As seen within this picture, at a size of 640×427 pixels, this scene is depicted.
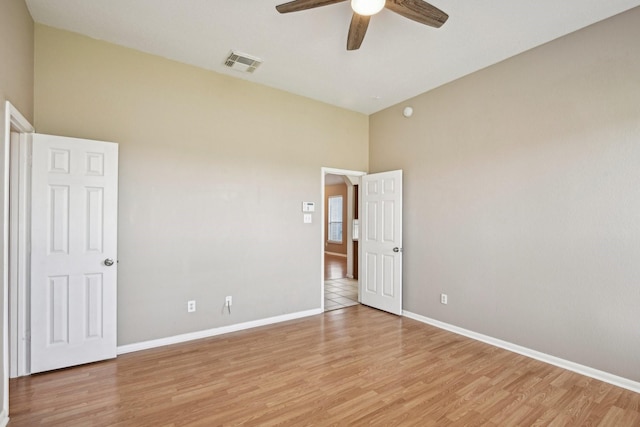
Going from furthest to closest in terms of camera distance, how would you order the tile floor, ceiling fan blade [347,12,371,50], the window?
the window < the tile floor < ceiling fan blade [347,12,371,50]

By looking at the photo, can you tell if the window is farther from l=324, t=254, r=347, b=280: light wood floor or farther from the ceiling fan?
the ceiling fan

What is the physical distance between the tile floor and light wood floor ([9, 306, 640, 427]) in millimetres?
1484

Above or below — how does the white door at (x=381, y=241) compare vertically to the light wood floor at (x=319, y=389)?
above

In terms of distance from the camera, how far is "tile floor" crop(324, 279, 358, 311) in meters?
4.87

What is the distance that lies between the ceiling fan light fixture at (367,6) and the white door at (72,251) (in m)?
2.49

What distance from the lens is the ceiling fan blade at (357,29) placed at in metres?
2.21

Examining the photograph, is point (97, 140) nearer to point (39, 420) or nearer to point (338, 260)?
point (39, 420)

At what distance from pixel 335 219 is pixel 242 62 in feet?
26.3

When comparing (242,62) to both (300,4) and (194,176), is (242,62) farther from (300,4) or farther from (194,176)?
(300,4)

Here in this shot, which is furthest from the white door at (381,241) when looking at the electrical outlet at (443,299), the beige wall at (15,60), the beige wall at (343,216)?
the beige wall at (343,216)

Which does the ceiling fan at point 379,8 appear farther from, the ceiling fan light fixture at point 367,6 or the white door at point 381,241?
the white door at point 381,241

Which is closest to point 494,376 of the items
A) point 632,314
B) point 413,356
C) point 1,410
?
point 413,356

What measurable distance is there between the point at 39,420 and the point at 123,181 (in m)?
2.03

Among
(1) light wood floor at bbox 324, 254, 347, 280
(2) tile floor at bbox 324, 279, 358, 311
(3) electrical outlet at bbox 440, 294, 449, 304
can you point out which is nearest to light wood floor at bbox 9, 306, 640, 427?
(3) electrical outlet at bbox 440, 294, 449, 304
